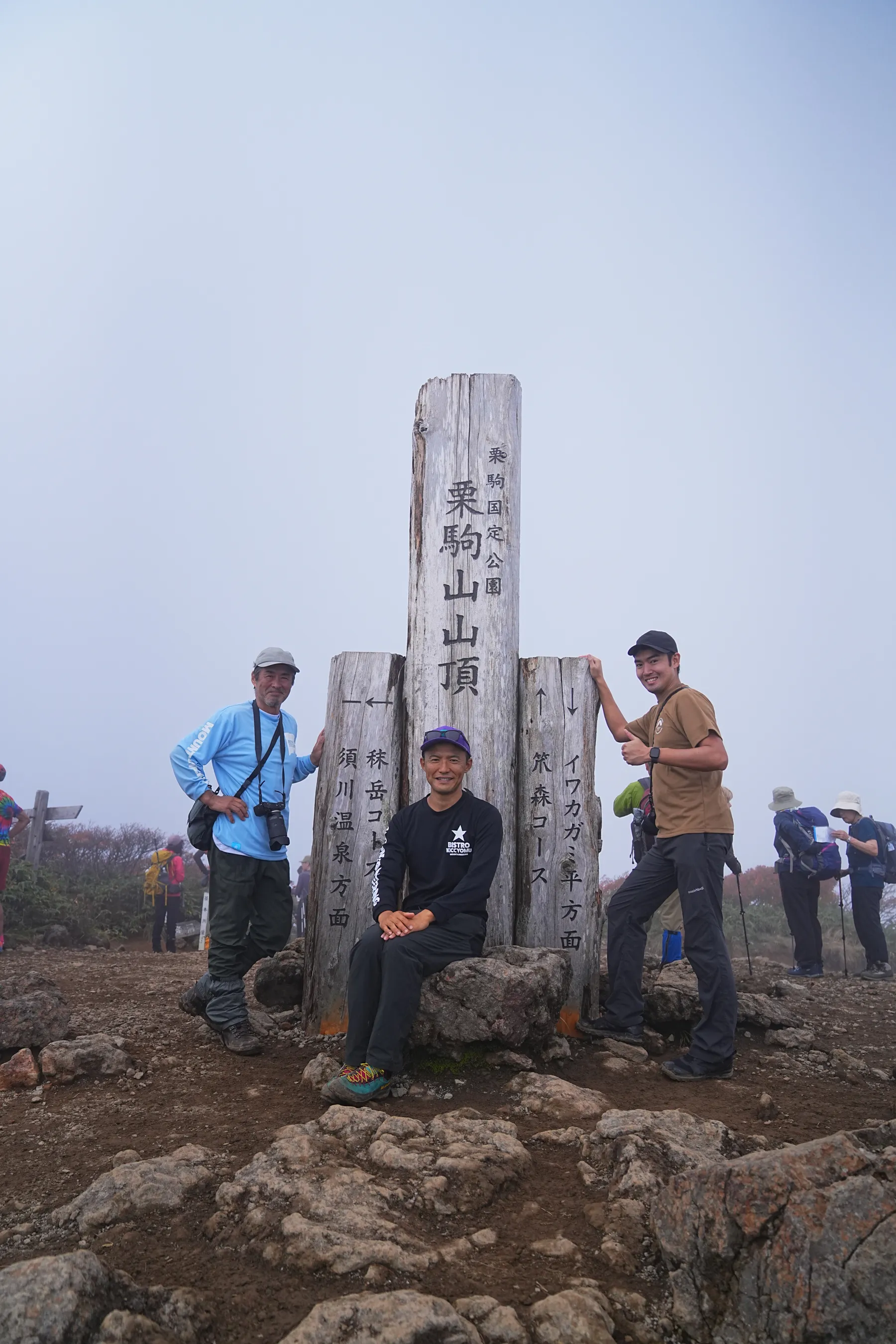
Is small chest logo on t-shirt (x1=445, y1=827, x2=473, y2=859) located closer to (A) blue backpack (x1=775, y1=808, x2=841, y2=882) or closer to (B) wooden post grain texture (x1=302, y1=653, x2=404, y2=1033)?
(B) wooden post grain texture (x1=302, y1=653, x2=404, y2=1033)

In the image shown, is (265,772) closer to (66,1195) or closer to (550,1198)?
(66,1195)

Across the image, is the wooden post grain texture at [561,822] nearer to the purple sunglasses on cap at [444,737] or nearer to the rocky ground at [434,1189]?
the rocky ground at [434,1189]

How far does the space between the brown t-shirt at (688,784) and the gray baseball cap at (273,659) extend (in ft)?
Answer: 7.96

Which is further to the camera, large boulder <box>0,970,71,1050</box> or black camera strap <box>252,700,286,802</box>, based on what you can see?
black camera strap <box>252,700,286,802</box>

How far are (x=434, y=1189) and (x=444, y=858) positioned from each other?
1.83 meters

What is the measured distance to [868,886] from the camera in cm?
991

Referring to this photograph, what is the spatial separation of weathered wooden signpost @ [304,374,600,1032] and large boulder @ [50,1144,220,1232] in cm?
231

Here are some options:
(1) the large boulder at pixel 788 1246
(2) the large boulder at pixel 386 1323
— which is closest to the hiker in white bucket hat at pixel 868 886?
(1) the large boulder at pixel 788 1246

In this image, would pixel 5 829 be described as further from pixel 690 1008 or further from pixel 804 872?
pixel 804 872

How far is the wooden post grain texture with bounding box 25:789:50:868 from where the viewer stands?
15.8 m

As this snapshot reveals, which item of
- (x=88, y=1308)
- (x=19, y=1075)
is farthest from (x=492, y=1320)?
(x=19, y=1075)

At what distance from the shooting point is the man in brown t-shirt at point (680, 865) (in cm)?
445

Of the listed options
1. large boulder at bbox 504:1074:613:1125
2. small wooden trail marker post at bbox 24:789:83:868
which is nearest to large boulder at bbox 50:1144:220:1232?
large boulder at bbox 504:1074:613:1125

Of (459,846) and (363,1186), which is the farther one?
(459,846)
